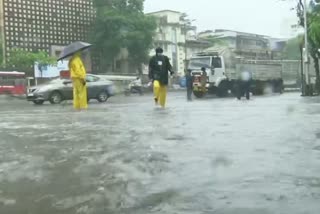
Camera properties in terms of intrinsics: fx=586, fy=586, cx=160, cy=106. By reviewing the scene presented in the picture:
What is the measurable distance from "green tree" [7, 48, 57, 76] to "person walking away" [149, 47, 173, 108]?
3754cm

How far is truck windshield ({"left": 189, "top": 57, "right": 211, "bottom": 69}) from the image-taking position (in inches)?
1204

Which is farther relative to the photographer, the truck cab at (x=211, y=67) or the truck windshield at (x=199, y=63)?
the truck windshield at (x=199, y=63)

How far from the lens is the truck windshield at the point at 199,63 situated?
30578 mm

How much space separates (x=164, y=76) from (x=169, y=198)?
31.1ft

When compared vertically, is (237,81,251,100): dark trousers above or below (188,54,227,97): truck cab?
below

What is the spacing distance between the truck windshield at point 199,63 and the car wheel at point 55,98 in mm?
9076

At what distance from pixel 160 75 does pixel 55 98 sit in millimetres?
10992

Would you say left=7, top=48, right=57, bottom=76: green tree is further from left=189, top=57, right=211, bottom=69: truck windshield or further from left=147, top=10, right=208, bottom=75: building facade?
left=147, top=10, right=208, bottom=75: building facade

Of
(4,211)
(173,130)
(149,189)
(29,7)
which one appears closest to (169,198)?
(149,189)

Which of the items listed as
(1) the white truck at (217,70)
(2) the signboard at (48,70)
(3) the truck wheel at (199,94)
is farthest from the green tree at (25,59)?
(3) the truck wheel at (199,94)

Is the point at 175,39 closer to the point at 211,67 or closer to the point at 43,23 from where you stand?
the point at 43,23

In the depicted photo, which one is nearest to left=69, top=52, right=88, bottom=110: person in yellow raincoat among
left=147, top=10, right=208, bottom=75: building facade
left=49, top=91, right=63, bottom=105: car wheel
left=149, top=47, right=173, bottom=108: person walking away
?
left=149, top=47, right=173, bottom=108: person walking away

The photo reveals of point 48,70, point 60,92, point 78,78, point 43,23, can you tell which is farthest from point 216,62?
point 43,23

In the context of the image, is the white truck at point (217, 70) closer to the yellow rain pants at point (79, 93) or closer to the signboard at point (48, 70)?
the yellow rain pants at point (79, 93)
